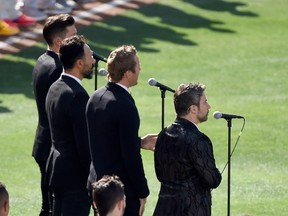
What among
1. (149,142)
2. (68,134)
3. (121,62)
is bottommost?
(68,134)

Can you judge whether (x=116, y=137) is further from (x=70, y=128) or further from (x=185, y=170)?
(x=70, y=128)

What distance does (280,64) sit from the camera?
67.2ft

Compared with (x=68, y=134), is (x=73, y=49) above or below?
above

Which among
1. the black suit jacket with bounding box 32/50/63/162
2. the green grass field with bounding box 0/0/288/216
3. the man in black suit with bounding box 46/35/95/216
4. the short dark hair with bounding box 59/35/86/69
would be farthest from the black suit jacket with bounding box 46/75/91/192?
the green grass field with bounding box 0/0/288/216

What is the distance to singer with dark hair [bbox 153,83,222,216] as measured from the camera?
8.97 m

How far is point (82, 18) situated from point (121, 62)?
14231 millimetres

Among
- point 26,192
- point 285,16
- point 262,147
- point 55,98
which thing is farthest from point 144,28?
point 55,98

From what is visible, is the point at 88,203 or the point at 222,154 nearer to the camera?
the point at 88,203

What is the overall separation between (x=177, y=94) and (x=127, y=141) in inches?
20.5

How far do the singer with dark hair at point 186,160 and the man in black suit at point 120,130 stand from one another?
18cm

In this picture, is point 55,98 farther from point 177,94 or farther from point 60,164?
point 177,94

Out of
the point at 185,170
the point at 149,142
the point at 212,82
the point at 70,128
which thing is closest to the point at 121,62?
the point at 149,142

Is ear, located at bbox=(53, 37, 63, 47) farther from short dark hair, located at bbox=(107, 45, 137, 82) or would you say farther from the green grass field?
the green grass field

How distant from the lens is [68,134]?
9703mm
